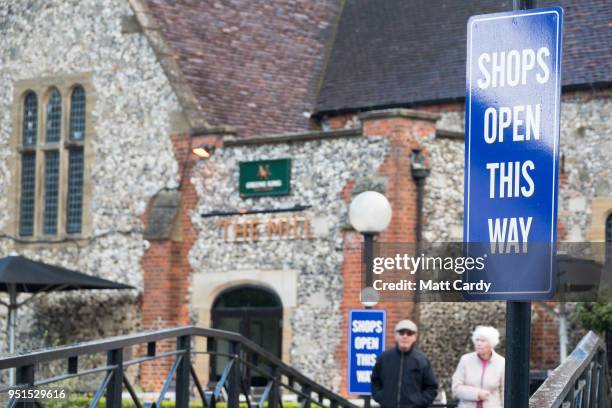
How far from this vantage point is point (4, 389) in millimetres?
8172

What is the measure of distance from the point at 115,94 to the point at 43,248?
313 centimetres

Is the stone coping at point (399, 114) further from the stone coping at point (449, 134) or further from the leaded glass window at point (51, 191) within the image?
the leaded glass window at point (51, 191)

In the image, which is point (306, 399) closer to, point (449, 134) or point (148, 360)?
point (148, 360)

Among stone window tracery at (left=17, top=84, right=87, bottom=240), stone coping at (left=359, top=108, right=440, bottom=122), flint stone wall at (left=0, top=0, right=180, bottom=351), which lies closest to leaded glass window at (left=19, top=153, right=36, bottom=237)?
stone window tracery at (left=17, top=84, right=87, bottom=240)

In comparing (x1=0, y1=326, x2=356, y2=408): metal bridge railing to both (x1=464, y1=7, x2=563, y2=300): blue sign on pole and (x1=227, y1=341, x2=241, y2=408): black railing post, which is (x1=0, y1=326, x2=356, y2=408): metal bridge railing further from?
(x1=464, y1=7, x2=563, y2=300): blue sign on pole

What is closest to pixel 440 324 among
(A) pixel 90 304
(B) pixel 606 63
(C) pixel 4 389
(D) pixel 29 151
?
(B) pixel 606 63

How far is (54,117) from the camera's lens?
2669cm

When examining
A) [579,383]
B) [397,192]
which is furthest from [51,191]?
[579,383]

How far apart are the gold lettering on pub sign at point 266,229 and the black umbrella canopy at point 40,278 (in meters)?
1.98

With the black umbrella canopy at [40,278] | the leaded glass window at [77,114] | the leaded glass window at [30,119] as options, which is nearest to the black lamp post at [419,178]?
the black umbrella canopy at [40,278]

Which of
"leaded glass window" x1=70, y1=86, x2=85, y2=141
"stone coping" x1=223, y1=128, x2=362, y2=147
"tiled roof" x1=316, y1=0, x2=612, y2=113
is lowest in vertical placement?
"stone coping" x1=223, y1=128, x2=362, y2=147

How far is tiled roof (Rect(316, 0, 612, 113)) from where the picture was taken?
23453 millimetres

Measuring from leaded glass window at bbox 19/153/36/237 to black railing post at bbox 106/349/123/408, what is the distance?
57.4ft

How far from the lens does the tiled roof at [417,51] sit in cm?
2345
